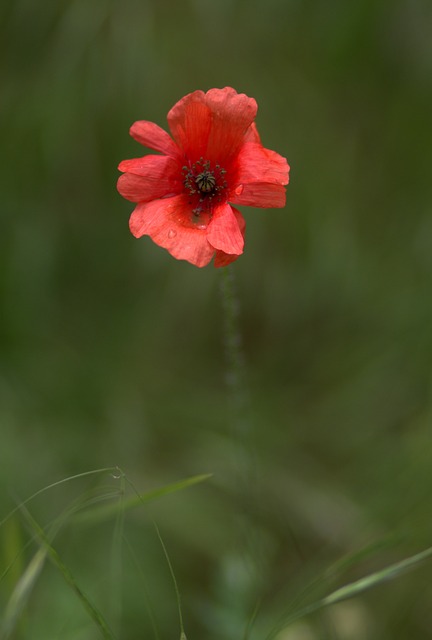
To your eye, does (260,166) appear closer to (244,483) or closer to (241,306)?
(244,483)

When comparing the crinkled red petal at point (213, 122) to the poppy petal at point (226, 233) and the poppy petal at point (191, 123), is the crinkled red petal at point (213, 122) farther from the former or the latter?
the poppy petal at point (226, 233)

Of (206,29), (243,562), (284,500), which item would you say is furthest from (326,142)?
(243,562)

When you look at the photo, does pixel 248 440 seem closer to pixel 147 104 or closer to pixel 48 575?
pixel 48 575

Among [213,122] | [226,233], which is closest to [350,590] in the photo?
[226,233]

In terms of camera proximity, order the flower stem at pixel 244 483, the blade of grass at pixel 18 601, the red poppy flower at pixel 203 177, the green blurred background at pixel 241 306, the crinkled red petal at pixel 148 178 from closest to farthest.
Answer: the blade of grass at pixel 18 601, the red poppy flower at pixel 203 177, the crinkled red petal at pixel 148 178, the flower stem at pixel 244 483, the green blurred background at pixel 241 306

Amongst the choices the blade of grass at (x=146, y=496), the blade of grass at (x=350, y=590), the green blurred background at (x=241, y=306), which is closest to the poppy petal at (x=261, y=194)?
the blade of grass at (x=146, y=496)

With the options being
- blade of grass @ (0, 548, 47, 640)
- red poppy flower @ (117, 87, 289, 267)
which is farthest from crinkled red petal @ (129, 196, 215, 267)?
blade of grass @ (0, 548, 47, 640)
